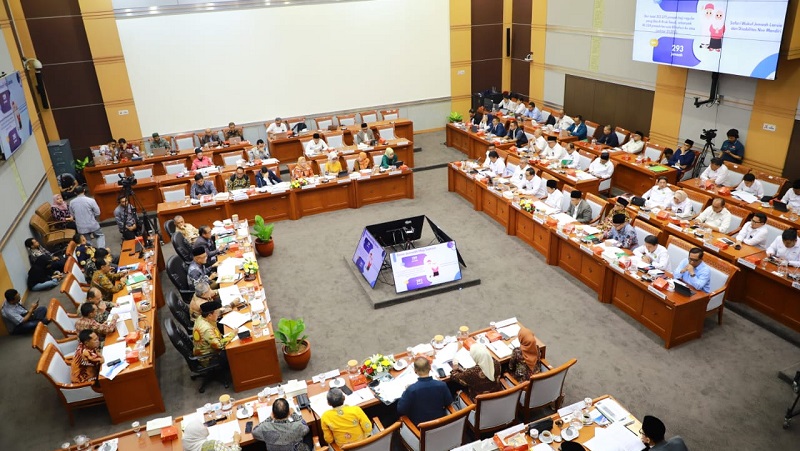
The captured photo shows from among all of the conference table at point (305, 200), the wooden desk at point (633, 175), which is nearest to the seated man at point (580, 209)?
the wooden desk at point (633, 175)

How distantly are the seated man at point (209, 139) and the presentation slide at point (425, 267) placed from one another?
30.8 ft

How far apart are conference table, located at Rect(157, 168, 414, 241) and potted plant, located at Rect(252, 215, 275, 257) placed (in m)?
1.46

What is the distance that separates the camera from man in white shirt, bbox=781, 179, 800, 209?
34.2 feet

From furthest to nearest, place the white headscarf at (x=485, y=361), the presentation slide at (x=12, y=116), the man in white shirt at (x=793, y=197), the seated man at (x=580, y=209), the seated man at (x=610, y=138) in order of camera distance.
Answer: the seated man at (x=610, y=138)
the presentation slide at (x=12, y=116)
the seated man at (x=580, y=209)
the man in white shirt at (x=793, y=197)
the white headscarf at (x=485, y=361)

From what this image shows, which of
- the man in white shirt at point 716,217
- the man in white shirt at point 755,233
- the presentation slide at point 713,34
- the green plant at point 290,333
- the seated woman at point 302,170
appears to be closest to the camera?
the green plant at point 290,333

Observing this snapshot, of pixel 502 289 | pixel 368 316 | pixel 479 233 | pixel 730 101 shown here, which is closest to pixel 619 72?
pixel 730 101

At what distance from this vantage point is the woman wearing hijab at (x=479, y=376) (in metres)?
6.74

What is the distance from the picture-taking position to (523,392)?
Answer: 22.9 feet

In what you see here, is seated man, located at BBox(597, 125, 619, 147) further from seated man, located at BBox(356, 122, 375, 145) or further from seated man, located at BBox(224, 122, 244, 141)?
seated man, located at BBox(224, 122, 244, 141)

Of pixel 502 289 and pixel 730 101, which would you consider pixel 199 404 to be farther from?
pixel 730 101

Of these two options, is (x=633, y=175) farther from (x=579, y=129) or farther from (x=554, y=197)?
(x=554, y=197)

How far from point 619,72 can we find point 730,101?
3.71 meters

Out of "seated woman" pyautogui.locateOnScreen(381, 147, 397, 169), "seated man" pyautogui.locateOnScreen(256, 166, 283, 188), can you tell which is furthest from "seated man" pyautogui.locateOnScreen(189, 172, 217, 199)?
"seated woman" pyautogui.locateOnScreen(381, 147, 397, 169)

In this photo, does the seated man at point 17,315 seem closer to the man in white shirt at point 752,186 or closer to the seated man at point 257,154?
the seated man at point 257,154
